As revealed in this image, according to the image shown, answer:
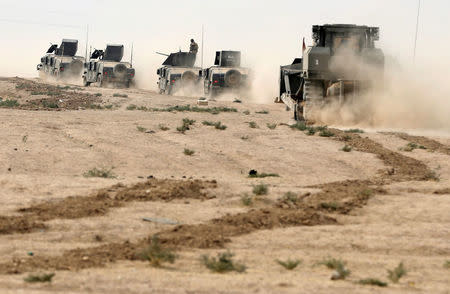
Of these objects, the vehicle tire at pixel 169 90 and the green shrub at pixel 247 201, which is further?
the vehicle tire at pixel 169 90

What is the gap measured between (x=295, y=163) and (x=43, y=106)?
14320mm

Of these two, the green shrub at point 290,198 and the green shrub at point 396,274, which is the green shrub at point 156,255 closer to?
the green shrub at point 396,274

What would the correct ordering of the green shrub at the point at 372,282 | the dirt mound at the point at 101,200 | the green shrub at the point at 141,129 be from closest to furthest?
the green shrub at the point at 372,282 < the dirt mound at the point at 101,200 < the green shrub at the point at 141,129

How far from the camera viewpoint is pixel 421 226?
25.8ft

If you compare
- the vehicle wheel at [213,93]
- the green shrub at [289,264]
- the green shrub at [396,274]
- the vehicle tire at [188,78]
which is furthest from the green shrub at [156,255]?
the vehicle tire at [188,78]

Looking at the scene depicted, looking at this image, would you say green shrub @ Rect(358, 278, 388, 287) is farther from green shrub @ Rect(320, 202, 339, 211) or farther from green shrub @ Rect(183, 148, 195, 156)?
green shrub @ Rect(183, 148, 195, 156)

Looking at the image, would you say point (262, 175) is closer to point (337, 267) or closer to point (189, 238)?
point (189, 238)

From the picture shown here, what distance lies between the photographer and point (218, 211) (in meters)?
8.20

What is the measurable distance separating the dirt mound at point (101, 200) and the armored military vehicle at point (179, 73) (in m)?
29.9

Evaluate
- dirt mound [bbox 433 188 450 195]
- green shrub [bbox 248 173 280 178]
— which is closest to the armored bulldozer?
green shrub [bbox 248 173 280 178]

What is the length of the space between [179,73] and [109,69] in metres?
6.58

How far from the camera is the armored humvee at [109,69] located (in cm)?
4462

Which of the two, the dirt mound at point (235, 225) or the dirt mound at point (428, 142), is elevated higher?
the dirt mound at point (428, 142)

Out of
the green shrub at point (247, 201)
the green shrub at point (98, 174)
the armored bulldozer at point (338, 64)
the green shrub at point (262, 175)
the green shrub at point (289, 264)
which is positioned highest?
the armored bulldozer at point (338, 64)
